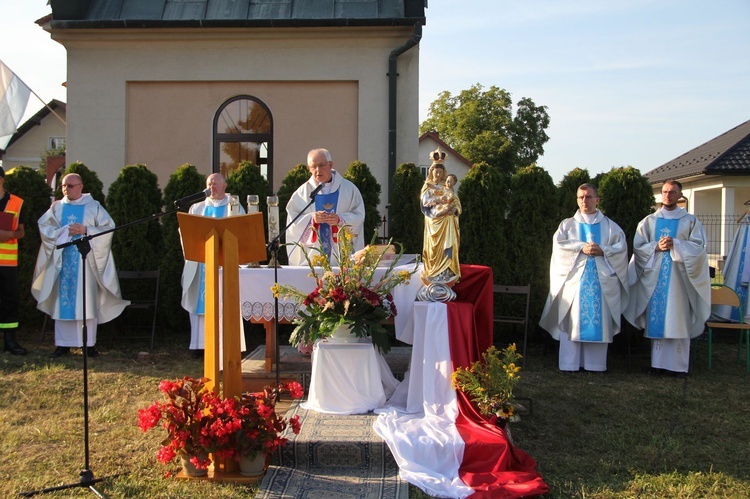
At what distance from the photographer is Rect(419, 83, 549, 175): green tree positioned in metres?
44.2

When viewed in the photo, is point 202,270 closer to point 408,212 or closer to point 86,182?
point 86,182

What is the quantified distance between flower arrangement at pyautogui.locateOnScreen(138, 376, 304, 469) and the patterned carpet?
245 millimetres

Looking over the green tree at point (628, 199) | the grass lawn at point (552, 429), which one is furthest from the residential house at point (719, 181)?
the grass lawn at point (552, 429)

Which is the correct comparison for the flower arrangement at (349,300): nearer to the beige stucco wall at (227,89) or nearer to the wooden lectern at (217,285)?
the wooden lectern at (217,285)

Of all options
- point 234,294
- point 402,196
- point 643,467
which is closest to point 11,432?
point 234,294

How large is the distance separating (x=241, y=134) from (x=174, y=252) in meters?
3.60

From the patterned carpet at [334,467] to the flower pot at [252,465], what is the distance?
0.24 ft

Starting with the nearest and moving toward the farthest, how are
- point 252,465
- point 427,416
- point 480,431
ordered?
point 252,465
point 480,431
point 427,416

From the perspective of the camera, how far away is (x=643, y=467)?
4.86 metres

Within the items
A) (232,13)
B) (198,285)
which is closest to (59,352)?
(198,285)

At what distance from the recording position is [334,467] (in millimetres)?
4750

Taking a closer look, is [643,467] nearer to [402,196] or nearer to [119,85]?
[402,196]

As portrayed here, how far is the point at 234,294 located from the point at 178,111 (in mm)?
8334

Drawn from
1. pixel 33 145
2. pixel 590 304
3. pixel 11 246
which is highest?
pixel 33 145
